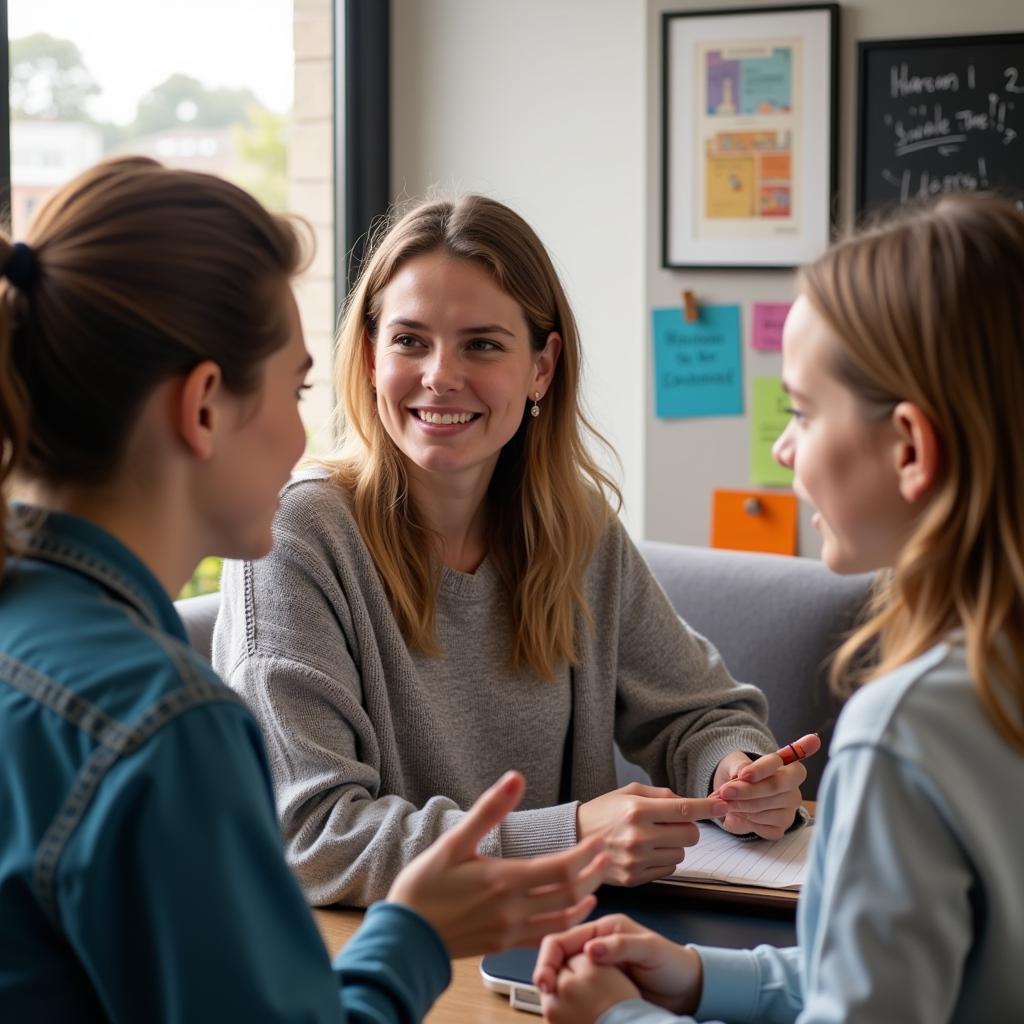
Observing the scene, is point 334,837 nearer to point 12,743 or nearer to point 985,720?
point 12,743

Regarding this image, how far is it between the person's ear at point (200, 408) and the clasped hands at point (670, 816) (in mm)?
531

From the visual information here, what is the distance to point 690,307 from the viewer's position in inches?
111

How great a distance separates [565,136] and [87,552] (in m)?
2.26

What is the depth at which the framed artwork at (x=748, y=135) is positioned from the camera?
8.93ft

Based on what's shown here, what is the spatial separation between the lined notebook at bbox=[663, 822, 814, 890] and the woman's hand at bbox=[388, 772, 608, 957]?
0.42 metres

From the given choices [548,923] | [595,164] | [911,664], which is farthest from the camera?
[595,164]

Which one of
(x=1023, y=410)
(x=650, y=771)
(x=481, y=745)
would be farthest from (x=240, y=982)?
(x=650, y=771)

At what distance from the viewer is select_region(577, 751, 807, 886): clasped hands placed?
1383 mm

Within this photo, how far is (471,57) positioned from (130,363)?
2.29 meters

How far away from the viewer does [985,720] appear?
888 mm

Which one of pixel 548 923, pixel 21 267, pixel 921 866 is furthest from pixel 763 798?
pixel 21 267

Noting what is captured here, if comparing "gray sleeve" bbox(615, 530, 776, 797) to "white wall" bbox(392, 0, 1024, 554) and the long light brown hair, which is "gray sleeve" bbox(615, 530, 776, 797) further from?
the long light brown hair

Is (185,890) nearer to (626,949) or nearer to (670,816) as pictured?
(626,949)

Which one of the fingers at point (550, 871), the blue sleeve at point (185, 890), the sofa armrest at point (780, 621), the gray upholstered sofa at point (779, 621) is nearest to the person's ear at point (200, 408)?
the blue sleeve at point (185, 890)
